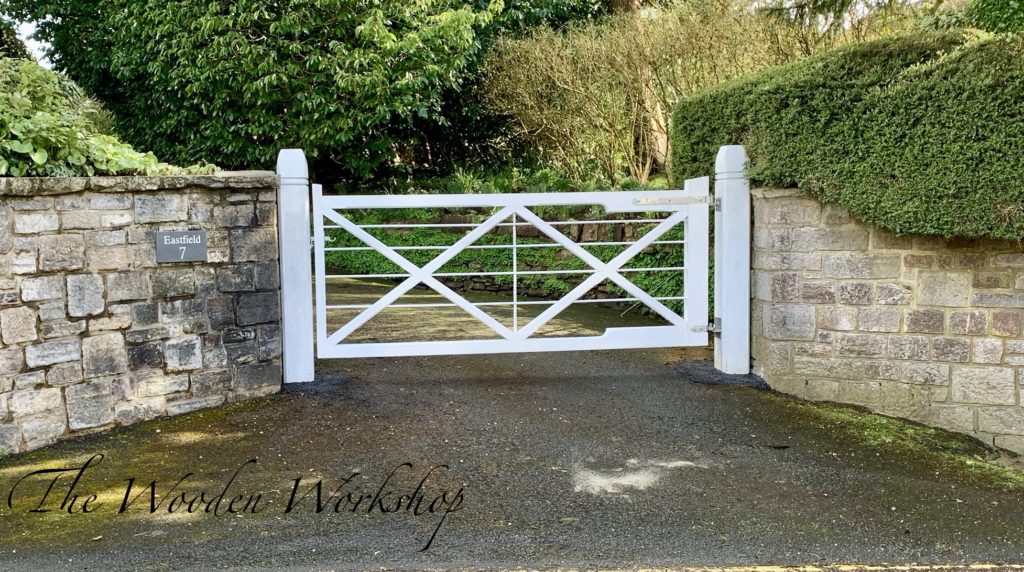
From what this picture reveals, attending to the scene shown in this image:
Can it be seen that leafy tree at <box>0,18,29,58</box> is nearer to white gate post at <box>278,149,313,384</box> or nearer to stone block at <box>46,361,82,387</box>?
white gate post at <box>278,149,313,384</box>

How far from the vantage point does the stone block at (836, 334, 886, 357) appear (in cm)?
565

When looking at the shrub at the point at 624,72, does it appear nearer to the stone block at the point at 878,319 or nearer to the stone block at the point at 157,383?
the stone block at the point at 878,319

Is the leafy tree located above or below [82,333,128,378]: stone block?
above

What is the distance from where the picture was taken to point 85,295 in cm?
492

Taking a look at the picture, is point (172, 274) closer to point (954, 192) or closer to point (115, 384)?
point (115, 384)

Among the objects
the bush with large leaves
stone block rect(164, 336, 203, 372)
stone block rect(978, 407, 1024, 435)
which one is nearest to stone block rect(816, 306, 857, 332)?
stone block rect(978, 407, 1024, 435)

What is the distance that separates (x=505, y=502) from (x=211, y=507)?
1.32m

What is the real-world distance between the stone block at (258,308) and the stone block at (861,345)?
11.9ft

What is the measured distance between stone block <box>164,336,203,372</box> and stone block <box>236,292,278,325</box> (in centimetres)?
31

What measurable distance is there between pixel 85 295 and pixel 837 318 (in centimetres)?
455

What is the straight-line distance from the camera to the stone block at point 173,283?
520 centimetres

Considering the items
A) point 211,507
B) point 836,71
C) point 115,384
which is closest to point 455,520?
point 211,507

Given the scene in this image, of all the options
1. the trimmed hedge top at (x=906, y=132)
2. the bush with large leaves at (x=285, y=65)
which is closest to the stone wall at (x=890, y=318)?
the trimmed hedge top at (x=906, y=132)

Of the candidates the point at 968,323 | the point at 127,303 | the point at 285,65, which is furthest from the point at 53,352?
the point at 285,65
